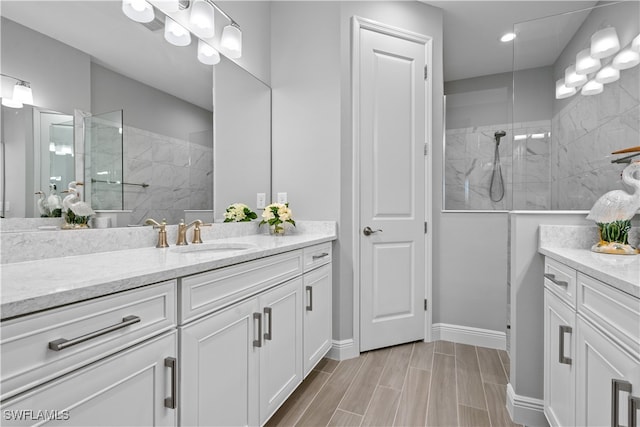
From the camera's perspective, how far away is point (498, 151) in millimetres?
3635

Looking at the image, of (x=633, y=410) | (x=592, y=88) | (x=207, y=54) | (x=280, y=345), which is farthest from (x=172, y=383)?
(x=592, y=88)

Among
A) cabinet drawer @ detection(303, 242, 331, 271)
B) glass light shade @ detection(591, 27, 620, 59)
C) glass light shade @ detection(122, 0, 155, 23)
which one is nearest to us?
glass light shade @ detection(122, 0, 155, 23)

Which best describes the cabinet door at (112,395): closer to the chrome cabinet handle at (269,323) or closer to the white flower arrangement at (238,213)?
the chrome cabinet handle at (269,323)

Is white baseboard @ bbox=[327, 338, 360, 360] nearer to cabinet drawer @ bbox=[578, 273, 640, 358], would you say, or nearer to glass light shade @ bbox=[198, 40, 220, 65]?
cabinet drawer @ bbox=[578, 273, 640, 358]

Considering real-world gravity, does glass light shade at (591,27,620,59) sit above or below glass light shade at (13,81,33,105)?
above

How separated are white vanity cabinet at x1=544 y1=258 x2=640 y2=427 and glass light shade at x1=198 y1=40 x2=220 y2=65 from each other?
7.02ft

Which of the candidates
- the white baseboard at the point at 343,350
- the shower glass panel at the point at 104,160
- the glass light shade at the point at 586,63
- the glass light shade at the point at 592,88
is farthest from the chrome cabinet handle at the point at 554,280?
the shower glass panel at the point at 104,160

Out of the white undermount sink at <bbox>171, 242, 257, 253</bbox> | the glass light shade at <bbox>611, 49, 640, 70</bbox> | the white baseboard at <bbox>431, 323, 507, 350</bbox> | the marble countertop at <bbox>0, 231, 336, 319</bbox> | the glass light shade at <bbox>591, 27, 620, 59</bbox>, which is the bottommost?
the white baseboard at <bbox>431, 323, 507, 350</bbox>

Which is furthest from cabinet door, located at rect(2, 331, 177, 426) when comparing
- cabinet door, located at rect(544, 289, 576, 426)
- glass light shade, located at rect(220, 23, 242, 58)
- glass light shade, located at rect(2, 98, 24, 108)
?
glass light shade, located at rect(220, 23, 242, 58)

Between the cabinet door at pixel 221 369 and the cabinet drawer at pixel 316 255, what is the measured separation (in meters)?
0.57

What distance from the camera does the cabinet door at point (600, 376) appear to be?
33.2 inches

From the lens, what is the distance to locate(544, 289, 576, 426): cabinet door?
119cm

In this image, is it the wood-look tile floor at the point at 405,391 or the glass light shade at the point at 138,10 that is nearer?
the glass light shade at the point at 138,10

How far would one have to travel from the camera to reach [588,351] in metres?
1.07
